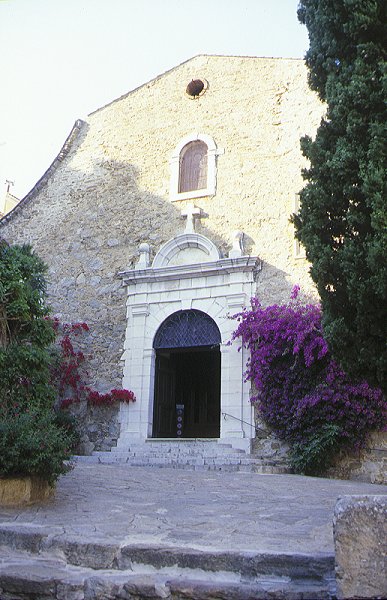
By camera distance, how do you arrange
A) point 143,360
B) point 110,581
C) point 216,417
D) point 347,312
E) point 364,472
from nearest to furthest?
point 110,581
point 347,312
point 364,472
point 143,360
point 216,417

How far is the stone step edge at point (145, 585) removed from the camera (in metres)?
3.06

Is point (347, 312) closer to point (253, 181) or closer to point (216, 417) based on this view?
point (253, 181)

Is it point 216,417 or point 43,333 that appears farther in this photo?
point 216,417

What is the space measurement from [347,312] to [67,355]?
24.9 ft

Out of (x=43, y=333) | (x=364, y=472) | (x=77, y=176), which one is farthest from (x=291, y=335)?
(x=77, y=176)

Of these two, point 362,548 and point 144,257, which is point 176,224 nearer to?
point 144,257

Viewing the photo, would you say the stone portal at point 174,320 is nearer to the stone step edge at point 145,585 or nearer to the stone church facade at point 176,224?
the stone church facade at point 176,224

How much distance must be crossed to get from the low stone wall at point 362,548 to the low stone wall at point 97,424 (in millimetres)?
8935

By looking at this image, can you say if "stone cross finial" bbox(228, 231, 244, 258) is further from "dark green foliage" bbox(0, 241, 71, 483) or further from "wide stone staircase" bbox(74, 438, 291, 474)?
"dark green foliage" bbox(0, 241, 71, 483)

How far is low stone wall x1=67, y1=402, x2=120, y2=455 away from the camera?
11.5m

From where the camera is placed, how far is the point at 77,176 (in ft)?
→ 45.4

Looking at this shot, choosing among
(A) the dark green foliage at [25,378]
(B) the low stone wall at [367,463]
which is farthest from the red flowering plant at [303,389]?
(A) the dark green foliage at [25,378]

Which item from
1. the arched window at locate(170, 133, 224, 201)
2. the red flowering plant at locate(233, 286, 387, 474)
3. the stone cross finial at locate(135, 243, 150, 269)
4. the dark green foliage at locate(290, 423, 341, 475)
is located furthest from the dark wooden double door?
the arched window at locate(170, 133, 224, 201)

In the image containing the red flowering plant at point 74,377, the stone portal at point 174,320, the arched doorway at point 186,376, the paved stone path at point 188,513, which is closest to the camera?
the paved stone path at point 188,513
